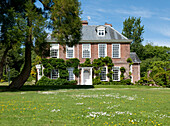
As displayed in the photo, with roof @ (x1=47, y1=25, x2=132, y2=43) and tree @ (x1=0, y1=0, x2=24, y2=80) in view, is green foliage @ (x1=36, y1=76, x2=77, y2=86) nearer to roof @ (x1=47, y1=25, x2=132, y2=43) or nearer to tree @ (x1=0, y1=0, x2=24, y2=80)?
roof @ (x1=47, y1=25, x2=132, y2=43)

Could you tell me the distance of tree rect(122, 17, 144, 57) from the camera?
50.4 meters

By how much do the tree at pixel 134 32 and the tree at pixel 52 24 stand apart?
112 ft

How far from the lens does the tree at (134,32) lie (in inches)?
1984

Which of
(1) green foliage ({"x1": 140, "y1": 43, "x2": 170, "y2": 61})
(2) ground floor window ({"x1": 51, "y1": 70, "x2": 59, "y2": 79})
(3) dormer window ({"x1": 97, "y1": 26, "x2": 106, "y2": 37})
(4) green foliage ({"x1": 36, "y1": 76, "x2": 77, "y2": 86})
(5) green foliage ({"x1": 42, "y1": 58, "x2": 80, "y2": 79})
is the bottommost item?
(4) green foliage ({"x1": 36, "y1": 76, "x2": 77, "y2": 86})

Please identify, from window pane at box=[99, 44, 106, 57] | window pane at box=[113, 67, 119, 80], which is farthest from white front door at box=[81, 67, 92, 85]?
window pane at box=[113, 67, 119, 80]

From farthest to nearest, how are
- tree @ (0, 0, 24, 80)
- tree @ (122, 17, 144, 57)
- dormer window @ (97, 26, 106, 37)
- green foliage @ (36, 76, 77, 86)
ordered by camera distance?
tree @ (122, 17, 144, 57) → dormer window @ (97, 26, 106, 37) → green foliage @ (36, 76, 77, 86) → tree @ (0, 0, 24, 80)

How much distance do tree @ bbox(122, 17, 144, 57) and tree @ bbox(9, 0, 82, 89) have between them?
34203mm

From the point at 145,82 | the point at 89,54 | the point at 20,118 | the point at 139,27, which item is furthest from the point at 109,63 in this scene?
the point at 139,27

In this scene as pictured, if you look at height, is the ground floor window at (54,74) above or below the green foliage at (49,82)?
above

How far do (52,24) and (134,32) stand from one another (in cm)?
3668

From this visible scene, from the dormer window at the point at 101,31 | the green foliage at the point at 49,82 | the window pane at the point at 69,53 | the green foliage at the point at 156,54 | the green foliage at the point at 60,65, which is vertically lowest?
the green foliage at the point at 49,82

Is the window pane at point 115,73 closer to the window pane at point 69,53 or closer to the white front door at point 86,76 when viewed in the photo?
Result: the white front door at point 86,76

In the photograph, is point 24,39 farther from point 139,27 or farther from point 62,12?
point 139,27

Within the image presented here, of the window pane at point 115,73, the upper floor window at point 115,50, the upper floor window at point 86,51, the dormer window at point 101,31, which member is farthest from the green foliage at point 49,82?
the dormer window at point 101,31
